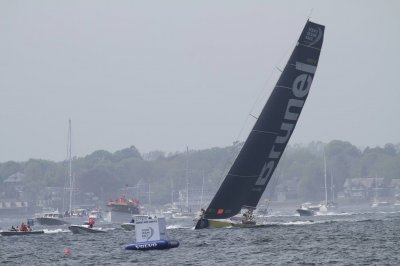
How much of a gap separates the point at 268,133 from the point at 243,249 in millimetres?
16961

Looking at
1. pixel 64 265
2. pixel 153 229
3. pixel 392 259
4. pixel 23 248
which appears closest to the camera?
pixel 392 259

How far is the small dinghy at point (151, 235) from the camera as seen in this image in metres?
52.1

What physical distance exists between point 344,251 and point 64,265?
1279 centimetres

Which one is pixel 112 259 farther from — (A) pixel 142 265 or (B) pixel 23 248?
(B) pixel 23 248

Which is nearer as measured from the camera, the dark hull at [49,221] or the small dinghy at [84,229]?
the small dinghy at [84,229]

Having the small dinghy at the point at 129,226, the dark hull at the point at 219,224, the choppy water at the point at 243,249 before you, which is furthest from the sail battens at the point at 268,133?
the small dinghy at the point at 129,226

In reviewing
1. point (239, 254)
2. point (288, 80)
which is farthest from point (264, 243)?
point (288, 80)

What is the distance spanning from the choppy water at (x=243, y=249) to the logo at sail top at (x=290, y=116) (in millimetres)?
3840

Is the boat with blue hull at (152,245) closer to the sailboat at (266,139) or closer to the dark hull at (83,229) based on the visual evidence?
the sailboat at (266,139)

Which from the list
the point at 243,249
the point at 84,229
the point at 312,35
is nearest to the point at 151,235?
the point at 243,249

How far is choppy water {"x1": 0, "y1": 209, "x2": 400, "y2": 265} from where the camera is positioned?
4572cm

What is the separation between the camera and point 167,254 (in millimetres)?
50500

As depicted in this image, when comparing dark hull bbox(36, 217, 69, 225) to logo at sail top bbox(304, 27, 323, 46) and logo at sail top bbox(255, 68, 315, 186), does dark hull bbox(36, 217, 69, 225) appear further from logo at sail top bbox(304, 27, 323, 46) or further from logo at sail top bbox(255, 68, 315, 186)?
logo at sail top bbox(304, 27, 323, 46)

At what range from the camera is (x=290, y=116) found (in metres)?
67.9
